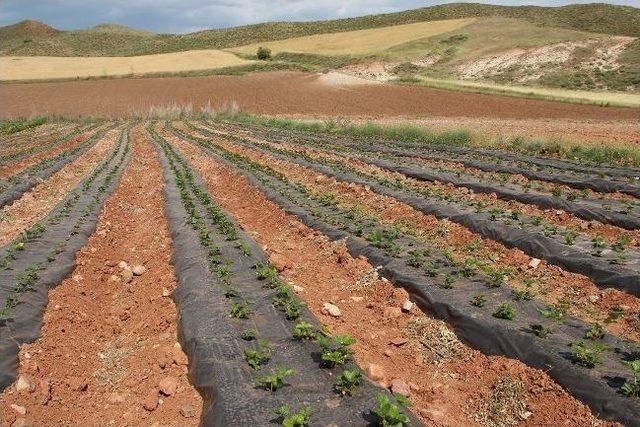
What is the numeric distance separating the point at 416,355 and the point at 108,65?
7944 cm

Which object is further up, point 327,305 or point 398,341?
point 327,305

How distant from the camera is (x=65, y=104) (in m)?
50.8

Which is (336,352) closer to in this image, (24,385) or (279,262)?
(24,385)

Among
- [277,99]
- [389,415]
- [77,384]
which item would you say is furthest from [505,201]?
[277,99]

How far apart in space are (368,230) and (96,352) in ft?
16.8

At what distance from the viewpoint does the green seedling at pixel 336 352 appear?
469 cm

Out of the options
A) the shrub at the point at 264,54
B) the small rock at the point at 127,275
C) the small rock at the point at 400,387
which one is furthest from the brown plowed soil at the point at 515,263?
the shrub at the point at 264,54

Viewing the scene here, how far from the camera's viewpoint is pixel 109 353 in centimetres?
602

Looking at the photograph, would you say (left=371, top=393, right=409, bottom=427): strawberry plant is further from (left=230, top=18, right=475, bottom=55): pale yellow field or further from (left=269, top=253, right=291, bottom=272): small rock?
(left=230, top=18, right=475, bottom=55): pale yellow field

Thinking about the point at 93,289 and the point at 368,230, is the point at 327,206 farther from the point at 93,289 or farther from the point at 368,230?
the point at 93,289

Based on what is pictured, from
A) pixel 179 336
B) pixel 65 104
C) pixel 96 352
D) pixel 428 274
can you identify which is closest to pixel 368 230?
pixel 428 274

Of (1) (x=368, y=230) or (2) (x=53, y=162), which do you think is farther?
(2) (x=53, y=162)

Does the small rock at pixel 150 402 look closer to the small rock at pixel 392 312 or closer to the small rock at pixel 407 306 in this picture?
the small rock at pixel 392 312

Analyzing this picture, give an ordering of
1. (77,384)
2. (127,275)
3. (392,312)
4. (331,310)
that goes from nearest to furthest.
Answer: (77,384) < (331,310) < (392,312) < (127,275)
